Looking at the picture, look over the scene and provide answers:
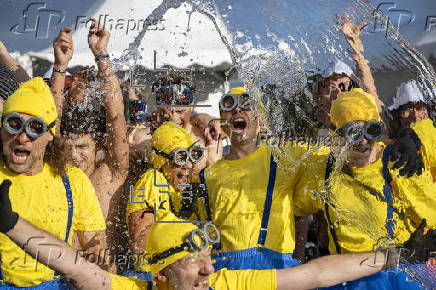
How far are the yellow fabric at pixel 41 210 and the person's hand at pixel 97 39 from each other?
40.5 inches

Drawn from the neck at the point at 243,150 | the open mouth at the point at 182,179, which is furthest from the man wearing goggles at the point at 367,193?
the open mouth at the point at 182,179

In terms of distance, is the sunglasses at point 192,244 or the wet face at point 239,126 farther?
the wet face at point 239,126

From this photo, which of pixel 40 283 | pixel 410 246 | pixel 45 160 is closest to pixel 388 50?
pixel 410 246

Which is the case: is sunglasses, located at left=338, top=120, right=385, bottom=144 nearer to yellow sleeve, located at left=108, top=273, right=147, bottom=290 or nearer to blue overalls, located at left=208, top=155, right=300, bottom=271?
blue overalls, located at left=208, top=155, right=300, bottom=271

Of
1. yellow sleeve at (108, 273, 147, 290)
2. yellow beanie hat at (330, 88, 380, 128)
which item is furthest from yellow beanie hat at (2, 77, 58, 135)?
yellow beanie hat at (330, 88, 380, 128)

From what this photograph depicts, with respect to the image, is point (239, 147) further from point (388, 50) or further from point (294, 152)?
point (388, 50)

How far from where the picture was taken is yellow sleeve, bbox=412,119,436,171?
Answer: 314 cm

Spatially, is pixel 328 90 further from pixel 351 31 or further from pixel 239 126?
pixel 239 126

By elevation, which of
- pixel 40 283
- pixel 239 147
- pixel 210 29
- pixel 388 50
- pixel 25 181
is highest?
pixel 210 29

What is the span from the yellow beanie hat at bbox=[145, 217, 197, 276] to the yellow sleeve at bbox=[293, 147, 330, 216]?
724mm

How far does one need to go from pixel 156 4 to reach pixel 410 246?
391 centimetres

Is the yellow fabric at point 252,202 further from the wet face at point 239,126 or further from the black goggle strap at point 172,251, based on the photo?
the black goggle strap at point 172,251

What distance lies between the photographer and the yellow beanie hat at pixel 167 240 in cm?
249

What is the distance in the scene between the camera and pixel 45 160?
289 centimetres
